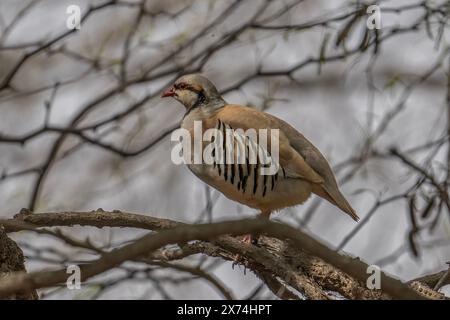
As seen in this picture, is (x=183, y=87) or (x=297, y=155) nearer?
(x=297, y=155)

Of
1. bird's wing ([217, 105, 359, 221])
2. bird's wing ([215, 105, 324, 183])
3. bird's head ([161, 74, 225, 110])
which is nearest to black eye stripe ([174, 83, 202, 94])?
bird's head ([161, 74, 225, 110])

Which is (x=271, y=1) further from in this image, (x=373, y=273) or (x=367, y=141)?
(x=373, y=273)

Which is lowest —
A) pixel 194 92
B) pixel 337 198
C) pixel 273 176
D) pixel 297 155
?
pixel 337 198

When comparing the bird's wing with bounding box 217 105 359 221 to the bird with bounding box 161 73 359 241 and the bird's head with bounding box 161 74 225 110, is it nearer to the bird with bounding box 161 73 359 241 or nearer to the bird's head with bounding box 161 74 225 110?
the bird with bounding box 161 73 359 241

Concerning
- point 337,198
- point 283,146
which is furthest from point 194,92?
point 337,198

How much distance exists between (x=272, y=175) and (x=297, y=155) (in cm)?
19

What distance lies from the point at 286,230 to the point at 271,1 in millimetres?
4835

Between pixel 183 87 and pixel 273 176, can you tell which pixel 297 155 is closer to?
pixel 273 176

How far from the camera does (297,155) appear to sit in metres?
5.51

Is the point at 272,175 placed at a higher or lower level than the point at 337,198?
higher

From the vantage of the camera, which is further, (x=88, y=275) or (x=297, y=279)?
(x=297, y=279)

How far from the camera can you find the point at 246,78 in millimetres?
6836

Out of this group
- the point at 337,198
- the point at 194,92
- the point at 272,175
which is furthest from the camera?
the point at 194,92
